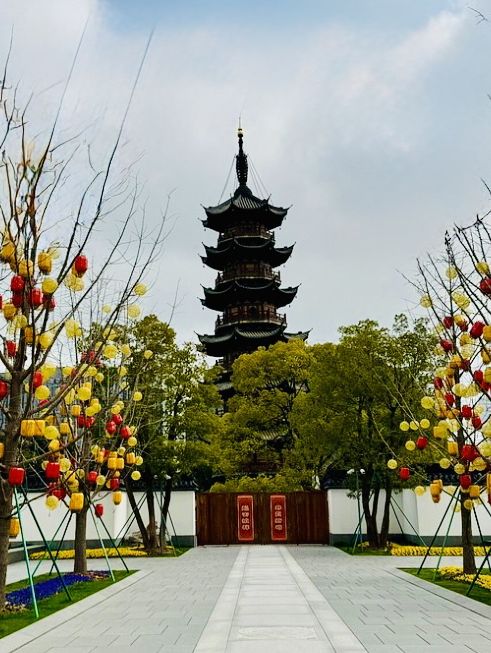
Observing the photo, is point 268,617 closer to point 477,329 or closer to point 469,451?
point 469,451

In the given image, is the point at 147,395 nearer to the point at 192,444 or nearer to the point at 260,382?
the point at 192,444

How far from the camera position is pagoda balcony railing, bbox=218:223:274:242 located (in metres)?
37.8

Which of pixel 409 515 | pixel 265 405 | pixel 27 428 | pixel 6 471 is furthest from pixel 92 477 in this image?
pixel 265 405

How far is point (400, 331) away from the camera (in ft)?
57.3

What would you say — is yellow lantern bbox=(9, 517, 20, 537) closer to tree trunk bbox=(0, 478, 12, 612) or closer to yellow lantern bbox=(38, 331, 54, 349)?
tree trunk bbox=(0, 478, 12, 612)

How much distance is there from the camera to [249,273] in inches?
1465

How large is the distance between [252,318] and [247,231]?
5.50 meters

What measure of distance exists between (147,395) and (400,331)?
7.01 meters

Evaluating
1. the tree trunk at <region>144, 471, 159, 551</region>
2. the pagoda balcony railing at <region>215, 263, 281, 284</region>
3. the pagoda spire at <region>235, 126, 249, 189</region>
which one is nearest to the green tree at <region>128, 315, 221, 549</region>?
the tree trunk at <region>144, 471, 159, 551</region>

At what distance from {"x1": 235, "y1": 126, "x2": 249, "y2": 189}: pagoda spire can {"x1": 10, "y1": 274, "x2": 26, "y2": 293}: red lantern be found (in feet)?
113

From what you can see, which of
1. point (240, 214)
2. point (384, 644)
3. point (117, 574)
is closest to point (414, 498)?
point (117, 574)

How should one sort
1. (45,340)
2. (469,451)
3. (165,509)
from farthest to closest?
(165,509)
(469,451)
(45,340)

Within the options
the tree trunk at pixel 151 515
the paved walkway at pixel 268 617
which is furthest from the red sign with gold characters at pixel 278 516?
the paved walkway at pixel 268 617

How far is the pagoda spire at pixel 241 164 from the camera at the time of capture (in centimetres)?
4084
